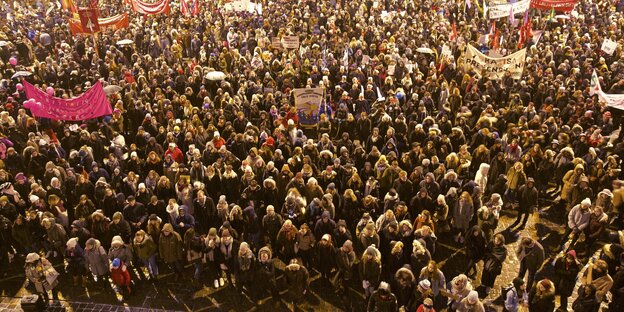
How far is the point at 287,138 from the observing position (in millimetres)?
13883

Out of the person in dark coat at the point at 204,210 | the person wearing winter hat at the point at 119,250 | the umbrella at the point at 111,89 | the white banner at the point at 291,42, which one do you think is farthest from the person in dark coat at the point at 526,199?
the umbrella at the point at 111,89

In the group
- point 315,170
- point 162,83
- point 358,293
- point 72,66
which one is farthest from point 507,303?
point 72,66

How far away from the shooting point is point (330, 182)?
1151 centimetres

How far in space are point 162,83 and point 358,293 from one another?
11513 millimetres

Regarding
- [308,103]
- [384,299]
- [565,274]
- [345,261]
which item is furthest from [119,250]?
[565,274]

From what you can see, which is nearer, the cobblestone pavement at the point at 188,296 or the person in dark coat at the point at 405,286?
the person in dark coat at the point at 405,286

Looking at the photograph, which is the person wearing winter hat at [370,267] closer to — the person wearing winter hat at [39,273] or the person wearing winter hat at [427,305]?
the person wearing winter hat at [427,305]

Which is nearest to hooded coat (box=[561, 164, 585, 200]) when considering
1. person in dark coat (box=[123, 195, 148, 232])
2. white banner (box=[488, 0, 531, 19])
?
person in dark coat (box=[123, 195, 148, 232])

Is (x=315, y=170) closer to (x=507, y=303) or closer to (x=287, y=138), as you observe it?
(x=287, y=138)

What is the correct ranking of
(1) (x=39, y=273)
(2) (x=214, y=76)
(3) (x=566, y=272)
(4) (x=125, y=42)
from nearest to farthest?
1. (3) (x=566, y=272)
2. (1) (x=39, y=273)
3. (2) (x=214, y=76)
4. (4) (x=125, y=42)

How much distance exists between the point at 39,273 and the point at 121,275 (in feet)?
4.86

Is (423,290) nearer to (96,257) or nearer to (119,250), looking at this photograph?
(119,250)

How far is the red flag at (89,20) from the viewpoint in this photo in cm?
2106

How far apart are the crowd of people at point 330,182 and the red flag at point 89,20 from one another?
6.00 feet
